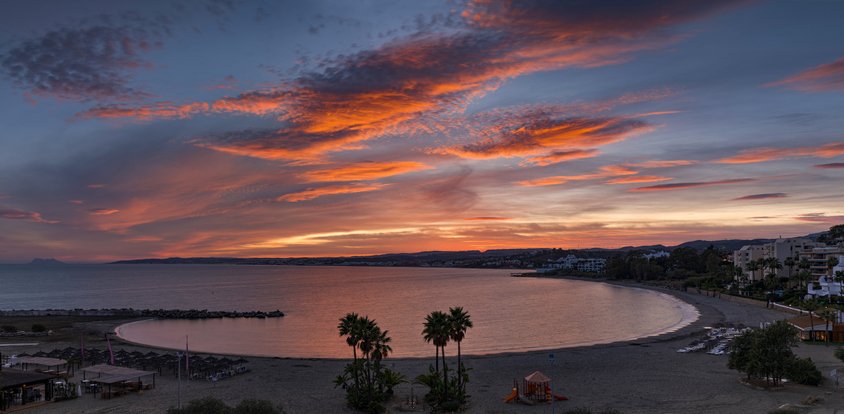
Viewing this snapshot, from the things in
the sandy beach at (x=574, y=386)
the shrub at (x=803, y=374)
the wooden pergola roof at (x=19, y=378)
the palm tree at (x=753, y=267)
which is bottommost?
the sandy beach at (x=574, y=386)

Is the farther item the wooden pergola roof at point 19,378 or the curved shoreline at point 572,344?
the curved shoreline at point 572,344

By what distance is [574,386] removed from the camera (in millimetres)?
39562

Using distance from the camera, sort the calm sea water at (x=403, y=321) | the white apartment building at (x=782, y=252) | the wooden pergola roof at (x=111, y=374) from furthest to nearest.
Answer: the white apartment building at (x=782, y=252) → the calm sea water at (x=403, y=321) → the wooden pergola roof at (x=111, y=374)

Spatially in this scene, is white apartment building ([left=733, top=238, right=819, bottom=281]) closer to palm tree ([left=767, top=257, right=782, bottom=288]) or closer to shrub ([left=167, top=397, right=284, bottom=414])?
palm tree ([left=767, top=257, right=782, bottom=288])

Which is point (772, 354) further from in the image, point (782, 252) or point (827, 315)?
point (782, 252)

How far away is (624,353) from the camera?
53.6m

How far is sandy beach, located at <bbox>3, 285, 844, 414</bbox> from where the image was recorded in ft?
110

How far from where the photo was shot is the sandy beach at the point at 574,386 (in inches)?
1325

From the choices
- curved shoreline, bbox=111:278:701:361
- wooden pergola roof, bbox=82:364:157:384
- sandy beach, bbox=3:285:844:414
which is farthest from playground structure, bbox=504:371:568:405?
wooden pergola roof, bbox=82:364:157:384

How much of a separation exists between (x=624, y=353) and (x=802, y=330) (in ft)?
61.8

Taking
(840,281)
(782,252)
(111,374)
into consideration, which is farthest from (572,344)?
(782,252)

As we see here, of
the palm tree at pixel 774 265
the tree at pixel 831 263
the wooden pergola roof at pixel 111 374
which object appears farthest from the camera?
the palm tree at pixel 774 265

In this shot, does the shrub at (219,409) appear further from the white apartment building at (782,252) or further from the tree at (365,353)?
the white apartment building at (782,252)

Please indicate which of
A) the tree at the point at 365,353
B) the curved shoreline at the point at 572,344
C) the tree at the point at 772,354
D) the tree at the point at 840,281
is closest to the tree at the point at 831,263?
the tree at the point at 840,281
